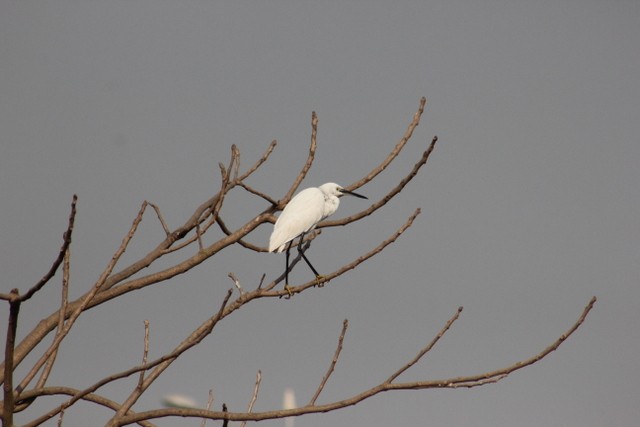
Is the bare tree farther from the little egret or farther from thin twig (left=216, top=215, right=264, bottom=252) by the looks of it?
the little egret

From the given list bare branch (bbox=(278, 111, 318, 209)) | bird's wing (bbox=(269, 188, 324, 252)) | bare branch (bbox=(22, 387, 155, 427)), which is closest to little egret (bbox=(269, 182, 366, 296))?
bird's wing (bbox=(269, 188, 324, 252))

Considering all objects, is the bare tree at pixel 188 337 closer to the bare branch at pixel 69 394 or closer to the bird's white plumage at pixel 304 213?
the bare branch at pixel 69 394

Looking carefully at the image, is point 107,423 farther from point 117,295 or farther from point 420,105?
point 420,105

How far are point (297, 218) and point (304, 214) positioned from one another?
40 cm

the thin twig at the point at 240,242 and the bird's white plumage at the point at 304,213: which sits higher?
the bird's white plumage at the point at 304,213

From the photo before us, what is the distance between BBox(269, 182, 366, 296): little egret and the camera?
11.9 m

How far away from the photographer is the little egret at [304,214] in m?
11.9

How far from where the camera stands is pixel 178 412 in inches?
190

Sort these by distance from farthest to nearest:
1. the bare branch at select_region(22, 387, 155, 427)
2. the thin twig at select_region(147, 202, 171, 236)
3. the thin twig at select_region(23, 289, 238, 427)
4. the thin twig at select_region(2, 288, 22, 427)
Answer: the thin twig at select_region(147, 202, 171, 236) → the bare branch at select_region(22, 387, 155, 427) → the thin twig at select_region(23, 289, 238, 427) → the thin twig at select_region(2, 288, 22, 427)

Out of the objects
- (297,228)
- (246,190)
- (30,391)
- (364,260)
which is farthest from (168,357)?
(297,228)

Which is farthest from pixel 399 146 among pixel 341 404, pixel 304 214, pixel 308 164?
pixel 304 214

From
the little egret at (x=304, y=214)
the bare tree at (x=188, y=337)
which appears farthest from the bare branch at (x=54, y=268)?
the little egret at (x=304, y=214)

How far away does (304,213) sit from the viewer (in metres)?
12.7

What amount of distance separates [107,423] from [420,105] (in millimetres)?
3894
